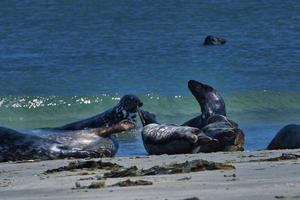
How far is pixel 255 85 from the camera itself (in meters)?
20.7

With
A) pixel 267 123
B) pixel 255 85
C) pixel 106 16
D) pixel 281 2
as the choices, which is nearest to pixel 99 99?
pixel 255 85

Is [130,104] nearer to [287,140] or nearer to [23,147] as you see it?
[23,147]

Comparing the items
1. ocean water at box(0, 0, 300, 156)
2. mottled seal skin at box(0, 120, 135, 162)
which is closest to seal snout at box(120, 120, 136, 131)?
mottled seal skin at box(0, 120, 135, 162)

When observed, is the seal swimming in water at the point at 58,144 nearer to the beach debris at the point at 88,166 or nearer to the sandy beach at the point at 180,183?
the sandy beach at the point at 180,183

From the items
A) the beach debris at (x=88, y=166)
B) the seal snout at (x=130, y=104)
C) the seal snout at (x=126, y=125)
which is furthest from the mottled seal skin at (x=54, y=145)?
the seal snout at (x=130, y=104)

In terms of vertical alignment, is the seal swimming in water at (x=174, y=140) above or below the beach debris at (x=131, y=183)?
above

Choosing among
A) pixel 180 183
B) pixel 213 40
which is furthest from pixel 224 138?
pixel 213 40

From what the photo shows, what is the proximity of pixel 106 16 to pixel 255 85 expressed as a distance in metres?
11.1

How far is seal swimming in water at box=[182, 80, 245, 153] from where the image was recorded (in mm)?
11180

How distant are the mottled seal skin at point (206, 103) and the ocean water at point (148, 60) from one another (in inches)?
20.5

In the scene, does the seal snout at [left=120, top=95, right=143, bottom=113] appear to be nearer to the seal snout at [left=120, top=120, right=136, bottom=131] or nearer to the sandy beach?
the seal snout at [left=120, top=120, right=136, bottom=131]

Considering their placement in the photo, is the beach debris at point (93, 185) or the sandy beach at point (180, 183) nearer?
the sandy beach at point (180, 183)

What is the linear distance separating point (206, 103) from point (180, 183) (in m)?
6.81

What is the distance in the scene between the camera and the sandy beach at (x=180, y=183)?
6211mm
